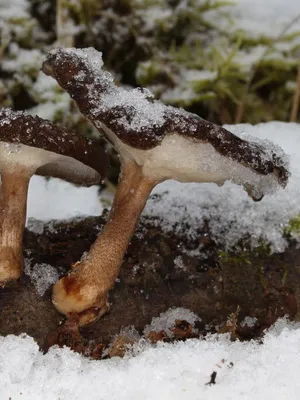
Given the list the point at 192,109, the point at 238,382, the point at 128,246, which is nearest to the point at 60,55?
the point at 128,246

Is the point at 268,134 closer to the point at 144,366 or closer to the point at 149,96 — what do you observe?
the point at 149,96

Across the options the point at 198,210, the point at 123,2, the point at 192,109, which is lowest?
the point at 192,109

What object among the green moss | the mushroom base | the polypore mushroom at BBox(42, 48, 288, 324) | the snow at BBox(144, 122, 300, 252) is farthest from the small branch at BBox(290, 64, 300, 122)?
the mushroom base

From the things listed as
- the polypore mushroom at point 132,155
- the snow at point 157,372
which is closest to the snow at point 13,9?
the polypore mushroom at point 132,155

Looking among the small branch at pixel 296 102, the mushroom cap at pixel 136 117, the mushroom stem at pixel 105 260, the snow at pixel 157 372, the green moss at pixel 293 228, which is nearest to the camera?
the mushroom cap at pixel 136 117

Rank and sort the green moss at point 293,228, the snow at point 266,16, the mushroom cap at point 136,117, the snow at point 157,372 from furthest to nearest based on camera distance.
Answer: the snow at point 266,16
the green moss at point 293,228
the snow at point 157,372
the mushroom cap at point 136,117

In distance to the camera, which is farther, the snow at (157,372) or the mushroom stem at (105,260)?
the mushroom stem at (105,260)

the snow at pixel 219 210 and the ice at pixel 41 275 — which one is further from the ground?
the snow at pixel 219 210

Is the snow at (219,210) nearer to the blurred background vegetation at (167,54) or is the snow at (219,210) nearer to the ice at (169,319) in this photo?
the ice at (169,319)

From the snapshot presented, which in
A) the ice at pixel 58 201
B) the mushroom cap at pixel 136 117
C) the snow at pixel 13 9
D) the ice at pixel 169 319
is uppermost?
the mushroom cap at pixel 136 117
